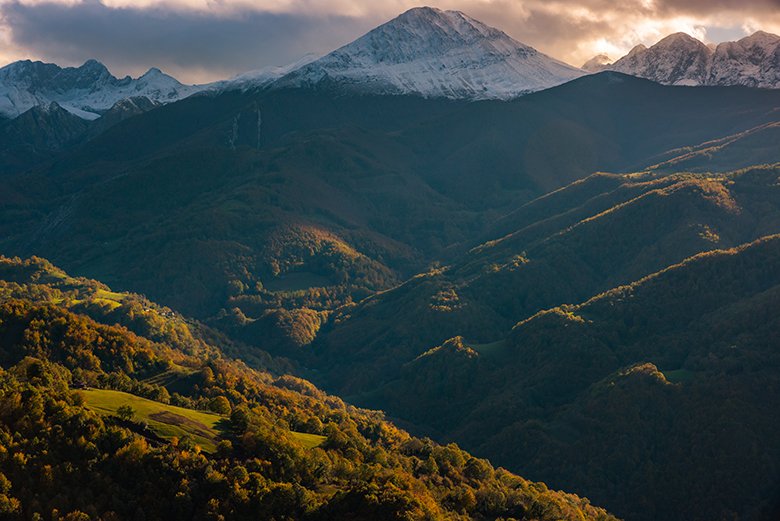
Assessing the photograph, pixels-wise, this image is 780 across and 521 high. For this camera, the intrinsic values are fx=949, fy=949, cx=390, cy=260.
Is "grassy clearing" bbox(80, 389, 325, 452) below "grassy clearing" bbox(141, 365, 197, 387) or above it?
above

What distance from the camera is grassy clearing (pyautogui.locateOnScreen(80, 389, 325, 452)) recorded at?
130500 millimetres

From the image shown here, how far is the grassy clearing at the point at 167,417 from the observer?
13050 cm

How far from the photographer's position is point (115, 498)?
11356cm

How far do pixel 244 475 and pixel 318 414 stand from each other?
228 feet

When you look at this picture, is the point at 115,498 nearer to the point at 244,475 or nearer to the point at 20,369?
the point at 244,475

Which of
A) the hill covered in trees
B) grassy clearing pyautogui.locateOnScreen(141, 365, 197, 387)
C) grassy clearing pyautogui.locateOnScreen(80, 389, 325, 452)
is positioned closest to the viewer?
the hill covered in trees

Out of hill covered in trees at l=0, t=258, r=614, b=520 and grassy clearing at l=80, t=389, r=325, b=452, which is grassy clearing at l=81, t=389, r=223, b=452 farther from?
hill covered in trees at l=0, t=258, r=614, b=520

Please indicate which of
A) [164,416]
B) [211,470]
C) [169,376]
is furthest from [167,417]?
[169,376]

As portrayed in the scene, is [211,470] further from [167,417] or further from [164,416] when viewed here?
[164,416]

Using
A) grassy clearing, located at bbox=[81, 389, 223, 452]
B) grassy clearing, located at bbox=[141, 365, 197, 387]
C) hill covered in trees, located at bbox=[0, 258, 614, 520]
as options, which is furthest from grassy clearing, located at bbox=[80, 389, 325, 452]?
grassy clearing, located at bbox=[141, 365, 197, 387]

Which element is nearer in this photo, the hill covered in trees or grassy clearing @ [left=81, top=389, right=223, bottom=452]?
the hill covered in trees

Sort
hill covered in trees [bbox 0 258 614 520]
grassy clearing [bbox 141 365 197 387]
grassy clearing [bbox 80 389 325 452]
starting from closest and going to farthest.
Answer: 1. hill covered in trees [bbox 0 258 614 520]
2. grassy clearing [bbox 80 389 325 452]
3. grassy clearing [bbox 141 365 197 387]

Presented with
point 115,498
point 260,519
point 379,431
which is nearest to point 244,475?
point 260,519

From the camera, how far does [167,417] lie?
136m
